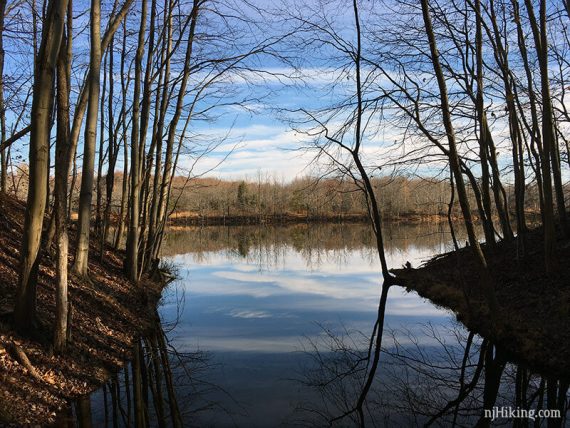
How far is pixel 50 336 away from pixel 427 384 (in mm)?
5405

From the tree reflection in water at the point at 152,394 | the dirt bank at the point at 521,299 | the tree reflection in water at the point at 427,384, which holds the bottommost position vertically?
the tree reflection in water at the point at 427,384

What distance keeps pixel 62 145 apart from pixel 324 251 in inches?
1008

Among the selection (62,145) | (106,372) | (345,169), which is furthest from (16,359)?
(345,169)

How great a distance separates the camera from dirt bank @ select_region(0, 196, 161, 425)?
16.9 ft

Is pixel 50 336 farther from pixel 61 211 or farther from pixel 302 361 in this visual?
pixel 302 361

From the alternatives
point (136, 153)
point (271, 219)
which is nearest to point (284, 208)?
point (271, 219)

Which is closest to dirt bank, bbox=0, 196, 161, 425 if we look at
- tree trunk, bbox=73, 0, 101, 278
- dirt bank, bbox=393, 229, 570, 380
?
tree trunk, bbox=73, 0, 101, 278

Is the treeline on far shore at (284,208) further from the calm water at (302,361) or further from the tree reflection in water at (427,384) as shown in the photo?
the tree reflection in water at (427,384)

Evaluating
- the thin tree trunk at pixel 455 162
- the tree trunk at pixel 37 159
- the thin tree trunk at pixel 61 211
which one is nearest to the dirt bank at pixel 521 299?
the thin tree trunk at pixel 455 162

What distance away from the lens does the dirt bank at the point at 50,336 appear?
16.9 ft

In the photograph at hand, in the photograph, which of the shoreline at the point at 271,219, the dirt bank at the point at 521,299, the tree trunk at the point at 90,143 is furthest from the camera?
the shoreline at the point at 271,219

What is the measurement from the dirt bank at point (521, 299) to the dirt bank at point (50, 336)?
6.56 m

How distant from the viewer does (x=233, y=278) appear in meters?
19.8

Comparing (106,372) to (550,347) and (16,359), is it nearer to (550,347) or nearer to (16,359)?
(16,359)
